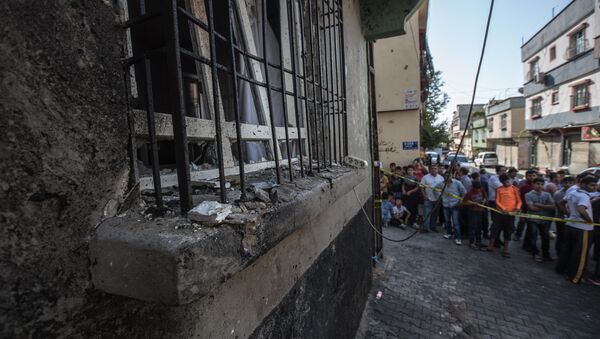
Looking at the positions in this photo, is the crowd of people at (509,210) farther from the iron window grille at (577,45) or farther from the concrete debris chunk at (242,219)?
the iron window grille at (577,45)

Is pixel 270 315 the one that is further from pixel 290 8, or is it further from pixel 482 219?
pixel 482 219

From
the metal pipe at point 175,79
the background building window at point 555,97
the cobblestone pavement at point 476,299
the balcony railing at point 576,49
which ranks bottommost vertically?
the cobblestone pavement at point 476,299

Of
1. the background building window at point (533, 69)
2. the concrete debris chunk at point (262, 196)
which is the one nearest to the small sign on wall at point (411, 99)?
the concrete debris chunk at point (262, 196)

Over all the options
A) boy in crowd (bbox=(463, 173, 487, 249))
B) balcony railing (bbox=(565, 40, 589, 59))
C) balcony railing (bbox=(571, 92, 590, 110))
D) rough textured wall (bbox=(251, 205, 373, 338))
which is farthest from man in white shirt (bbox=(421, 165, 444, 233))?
balcony railing (bbox=(565, 40, 589, 59))

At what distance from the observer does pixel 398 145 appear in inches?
450

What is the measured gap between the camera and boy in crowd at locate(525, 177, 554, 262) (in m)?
5.90

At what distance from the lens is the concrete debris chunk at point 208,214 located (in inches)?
33.2

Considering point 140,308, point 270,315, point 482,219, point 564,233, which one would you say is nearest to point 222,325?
point 140,308

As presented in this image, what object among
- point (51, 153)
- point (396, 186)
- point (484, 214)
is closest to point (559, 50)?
point (396, 186)

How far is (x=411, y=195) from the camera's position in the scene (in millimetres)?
8484

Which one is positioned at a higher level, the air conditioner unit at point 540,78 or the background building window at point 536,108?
the air conditioner unit at point 540,78

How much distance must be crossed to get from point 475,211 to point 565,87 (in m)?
18.5

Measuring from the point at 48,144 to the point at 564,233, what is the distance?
732 cm

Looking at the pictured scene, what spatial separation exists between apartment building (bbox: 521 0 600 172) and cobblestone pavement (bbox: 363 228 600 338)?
16.1 meters
